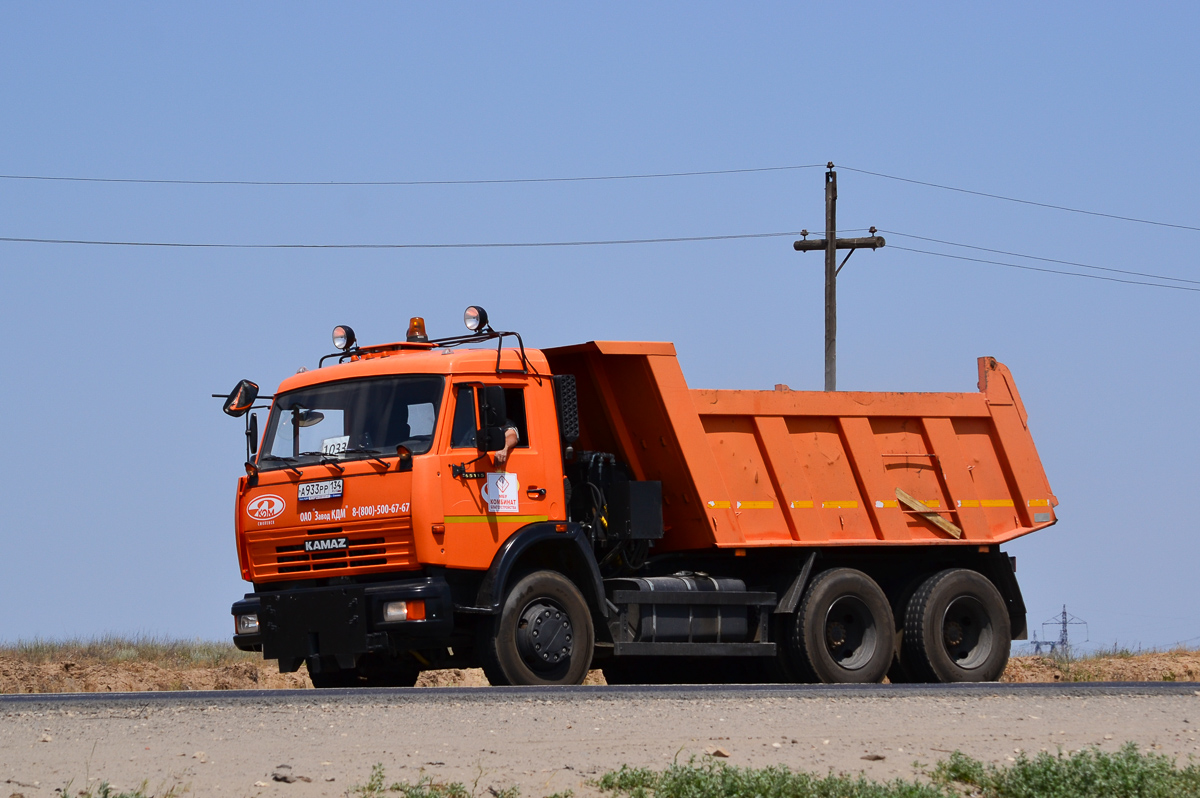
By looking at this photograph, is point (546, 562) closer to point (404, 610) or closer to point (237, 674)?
point (404, 610)

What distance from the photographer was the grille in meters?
12.0

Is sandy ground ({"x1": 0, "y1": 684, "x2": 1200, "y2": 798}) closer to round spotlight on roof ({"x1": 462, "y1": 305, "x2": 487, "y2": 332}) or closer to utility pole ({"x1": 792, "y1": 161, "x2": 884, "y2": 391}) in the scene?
round spotlight on roof ({"x1": 462, "y1": 305, "x2": 487, "y2": 332})

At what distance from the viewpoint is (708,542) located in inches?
562

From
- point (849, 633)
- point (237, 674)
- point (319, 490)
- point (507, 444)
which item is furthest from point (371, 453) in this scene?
point (237, 674)

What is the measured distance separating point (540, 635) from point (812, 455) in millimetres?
4041

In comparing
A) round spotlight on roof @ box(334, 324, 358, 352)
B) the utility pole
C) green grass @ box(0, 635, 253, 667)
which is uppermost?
the utility pole

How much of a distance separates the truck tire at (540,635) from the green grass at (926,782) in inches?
166

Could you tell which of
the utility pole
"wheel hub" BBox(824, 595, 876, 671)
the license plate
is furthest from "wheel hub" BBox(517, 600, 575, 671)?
Result: the utility pole

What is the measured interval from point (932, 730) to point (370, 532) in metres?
4.89

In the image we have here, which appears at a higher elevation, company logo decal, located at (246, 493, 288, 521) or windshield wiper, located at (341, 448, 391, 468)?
windshield wiper, located at (341, 448, 391, 468)

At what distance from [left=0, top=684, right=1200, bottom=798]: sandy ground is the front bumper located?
149 centimetres

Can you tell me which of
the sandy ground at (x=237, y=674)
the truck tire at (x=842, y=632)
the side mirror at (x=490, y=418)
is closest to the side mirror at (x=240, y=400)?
the side mirror at (x=490, y=418)

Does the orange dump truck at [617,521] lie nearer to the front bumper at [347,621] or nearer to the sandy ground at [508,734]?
the front bumper at [347,621]

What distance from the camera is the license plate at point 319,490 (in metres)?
12.3
